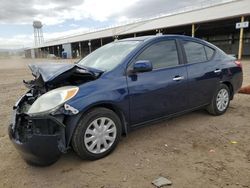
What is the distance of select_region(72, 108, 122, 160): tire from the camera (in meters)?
3.09

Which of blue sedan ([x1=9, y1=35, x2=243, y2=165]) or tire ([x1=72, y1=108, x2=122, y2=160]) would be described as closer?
blue sedan ([x1=9, y1=35, x2=243, y2=165])

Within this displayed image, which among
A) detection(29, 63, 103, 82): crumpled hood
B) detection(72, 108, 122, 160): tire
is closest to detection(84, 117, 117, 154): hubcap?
detection(72, 108, 122, 160): tire

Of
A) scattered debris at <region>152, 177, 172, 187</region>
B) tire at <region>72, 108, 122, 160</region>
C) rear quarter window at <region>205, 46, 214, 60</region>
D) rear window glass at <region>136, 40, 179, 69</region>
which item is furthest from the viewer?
rear quarter window at <region>205, 46, 214, 60</region>

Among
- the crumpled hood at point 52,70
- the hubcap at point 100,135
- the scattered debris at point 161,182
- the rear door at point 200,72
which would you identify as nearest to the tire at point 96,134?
the hubcap at point 100,135

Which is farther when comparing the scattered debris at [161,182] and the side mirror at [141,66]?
the side mirror at [141,66]

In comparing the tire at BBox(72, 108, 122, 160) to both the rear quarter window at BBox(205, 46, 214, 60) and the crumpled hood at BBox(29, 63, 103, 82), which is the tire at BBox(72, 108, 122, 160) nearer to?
the crumpled hood at BBox(29, 63, 103, 82)

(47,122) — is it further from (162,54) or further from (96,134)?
(162,54)

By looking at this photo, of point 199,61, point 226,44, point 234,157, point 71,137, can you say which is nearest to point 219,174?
point 234,157

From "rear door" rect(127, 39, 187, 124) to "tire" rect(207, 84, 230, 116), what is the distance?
0.94 meters

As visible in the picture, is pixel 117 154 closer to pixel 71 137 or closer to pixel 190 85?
pixel 71 137

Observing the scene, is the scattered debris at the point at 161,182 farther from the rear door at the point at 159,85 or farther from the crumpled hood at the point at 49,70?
the crumpled hood at the point at 49,70

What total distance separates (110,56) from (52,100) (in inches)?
56.1

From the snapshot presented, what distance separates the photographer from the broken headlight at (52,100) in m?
2.92

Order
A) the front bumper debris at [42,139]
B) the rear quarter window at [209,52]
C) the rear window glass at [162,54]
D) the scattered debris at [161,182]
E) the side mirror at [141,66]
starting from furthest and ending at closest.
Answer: the rear quarter window at [209,52] < the rear window glass at [162,54] < the side mirror at [141,66] < the front bumper debris at [42,139] < the scattered debris at [161,182]
